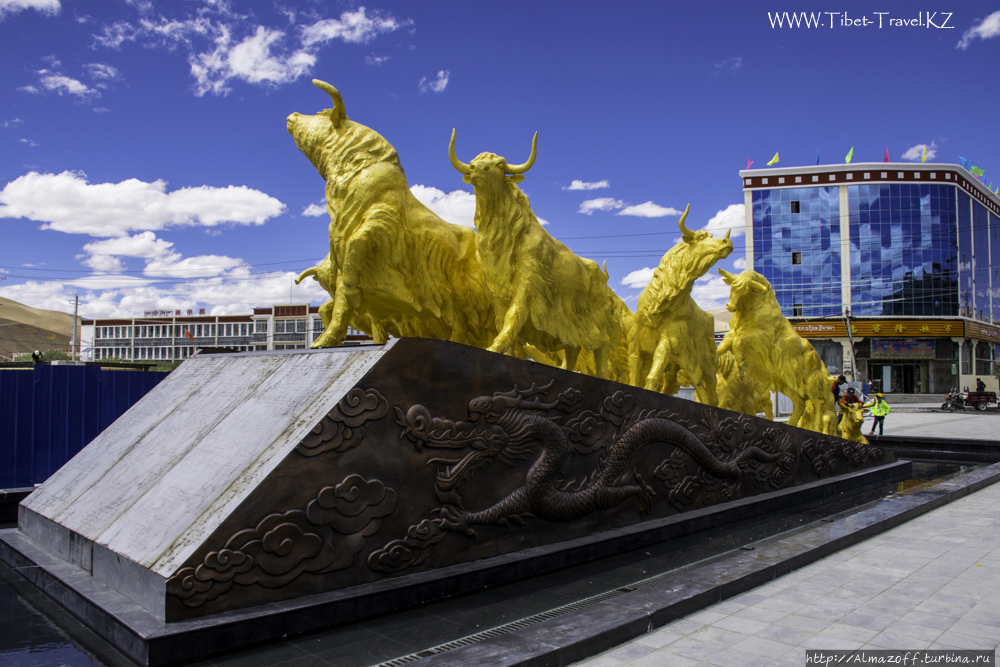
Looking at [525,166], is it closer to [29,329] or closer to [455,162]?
[455,162]

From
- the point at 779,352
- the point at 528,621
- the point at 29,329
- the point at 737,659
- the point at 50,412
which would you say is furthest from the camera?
the point at 29,329

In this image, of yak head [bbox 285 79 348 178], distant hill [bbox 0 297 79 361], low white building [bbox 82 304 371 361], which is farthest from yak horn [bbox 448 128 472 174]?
distant hill [bbox 0 297 79 361]

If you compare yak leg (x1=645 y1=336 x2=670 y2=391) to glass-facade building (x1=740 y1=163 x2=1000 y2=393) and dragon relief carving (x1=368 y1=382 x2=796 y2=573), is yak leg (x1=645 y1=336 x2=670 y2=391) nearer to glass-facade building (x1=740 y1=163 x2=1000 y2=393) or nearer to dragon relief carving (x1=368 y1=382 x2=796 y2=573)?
dragon relief carving (x1=368 y1=382 x2=796 y2=573)

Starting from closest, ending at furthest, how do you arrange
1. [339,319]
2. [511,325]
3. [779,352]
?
[339,319]
[511,325]
[779,352]

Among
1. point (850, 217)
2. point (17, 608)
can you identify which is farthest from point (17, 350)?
point (17, 608)

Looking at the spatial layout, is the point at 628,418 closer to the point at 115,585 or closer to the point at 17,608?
the point at 115,585

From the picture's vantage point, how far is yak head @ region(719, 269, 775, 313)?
25.0 ft

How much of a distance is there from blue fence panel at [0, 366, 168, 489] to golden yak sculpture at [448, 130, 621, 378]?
12.7 feet

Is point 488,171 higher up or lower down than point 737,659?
higher up

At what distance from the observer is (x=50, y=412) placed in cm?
585

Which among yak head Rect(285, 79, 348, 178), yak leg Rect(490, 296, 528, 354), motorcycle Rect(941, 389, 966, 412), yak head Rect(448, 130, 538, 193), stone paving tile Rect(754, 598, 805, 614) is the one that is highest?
yak head Rect(285, 79, 348, 178)

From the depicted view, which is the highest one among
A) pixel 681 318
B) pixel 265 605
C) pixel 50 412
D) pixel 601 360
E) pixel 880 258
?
pixel 880 258

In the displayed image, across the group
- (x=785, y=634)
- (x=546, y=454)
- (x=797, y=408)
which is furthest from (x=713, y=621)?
(x=797, y=408)

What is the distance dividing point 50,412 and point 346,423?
4578 millimetres
